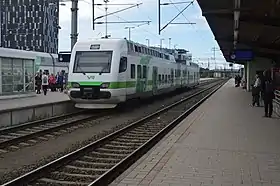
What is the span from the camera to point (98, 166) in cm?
→ 888

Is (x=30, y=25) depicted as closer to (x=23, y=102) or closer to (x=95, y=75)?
(x=23, y=102)

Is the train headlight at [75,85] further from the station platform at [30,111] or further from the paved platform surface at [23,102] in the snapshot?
the paved platform surface at [23,102]

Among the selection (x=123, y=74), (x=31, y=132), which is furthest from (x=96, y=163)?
(x=123, y=74)

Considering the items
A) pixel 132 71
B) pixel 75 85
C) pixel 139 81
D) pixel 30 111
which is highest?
pixel 132 71

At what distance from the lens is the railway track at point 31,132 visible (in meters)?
11.4

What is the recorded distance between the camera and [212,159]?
8.84 metres

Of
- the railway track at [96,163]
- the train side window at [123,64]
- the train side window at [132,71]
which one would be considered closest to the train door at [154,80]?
the train side window at [132,71]

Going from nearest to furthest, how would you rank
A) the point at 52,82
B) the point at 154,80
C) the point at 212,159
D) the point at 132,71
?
1. the point at 212,159
2. the point at 132,71
3. the point at 154,80
4. the point at 52,82

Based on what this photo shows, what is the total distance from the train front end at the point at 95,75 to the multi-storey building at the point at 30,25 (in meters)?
64.3

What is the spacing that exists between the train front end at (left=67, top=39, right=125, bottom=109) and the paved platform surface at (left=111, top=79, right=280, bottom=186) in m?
5.34

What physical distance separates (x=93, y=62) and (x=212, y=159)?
1150 cm

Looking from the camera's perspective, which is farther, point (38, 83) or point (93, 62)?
point (38, 83)

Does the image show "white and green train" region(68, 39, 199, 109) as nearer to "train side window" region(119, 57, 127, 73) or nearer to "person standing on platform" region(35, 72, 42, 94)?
"train side window" region(119, 57, 127, 73)

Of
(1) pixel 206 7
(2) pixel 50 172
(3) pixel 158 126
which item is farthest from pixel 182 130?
(1) pixel 206 7
